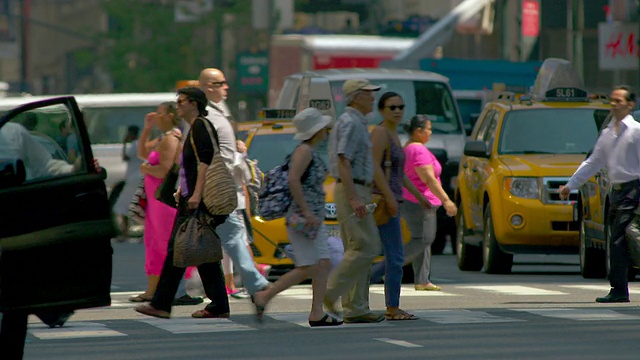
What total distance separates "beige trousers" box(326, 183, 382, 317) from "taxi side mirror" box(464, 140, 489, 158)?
6.54m

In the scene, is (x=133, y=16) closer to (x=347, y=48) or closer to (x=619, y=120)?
(x=347, y=48)

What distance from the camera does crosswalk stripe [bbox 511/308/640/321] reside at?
1345 cm

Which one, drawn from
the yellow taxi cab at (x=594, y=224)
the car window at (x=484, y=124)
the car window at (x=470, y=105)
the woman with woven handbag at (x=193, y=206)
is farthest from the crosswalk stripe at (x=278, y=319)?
the car window at (x=470, y=105)

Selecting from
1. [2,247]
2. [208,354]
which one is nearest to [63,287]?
[2,247]

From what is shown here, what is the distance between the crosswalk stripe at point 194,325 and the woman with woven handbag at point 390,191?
43.1 inches

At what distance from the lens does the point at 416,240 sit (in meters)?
15.9

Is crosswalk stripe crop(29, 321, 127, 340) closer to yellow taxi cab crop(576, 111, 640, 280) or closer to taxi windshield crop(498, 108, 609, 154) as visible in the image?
yellow taxi cab crop(576, 111, 640, 280)

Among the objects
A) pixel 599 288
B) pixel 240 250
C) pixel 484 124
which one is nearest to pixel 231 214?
pixel 240 250

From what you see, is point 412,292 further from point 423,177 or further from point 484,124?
point 484,124

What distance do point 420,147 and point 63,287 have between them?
24.2 ft

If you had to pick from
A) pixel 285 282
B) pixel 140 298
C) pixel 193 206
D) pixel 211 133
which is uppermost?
pixel 211 133

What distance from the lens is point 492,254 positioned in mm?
20078

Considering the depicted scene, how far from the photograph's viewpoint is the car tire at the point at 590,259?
741 inches

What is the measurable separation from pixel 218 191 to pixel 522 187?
678cm
